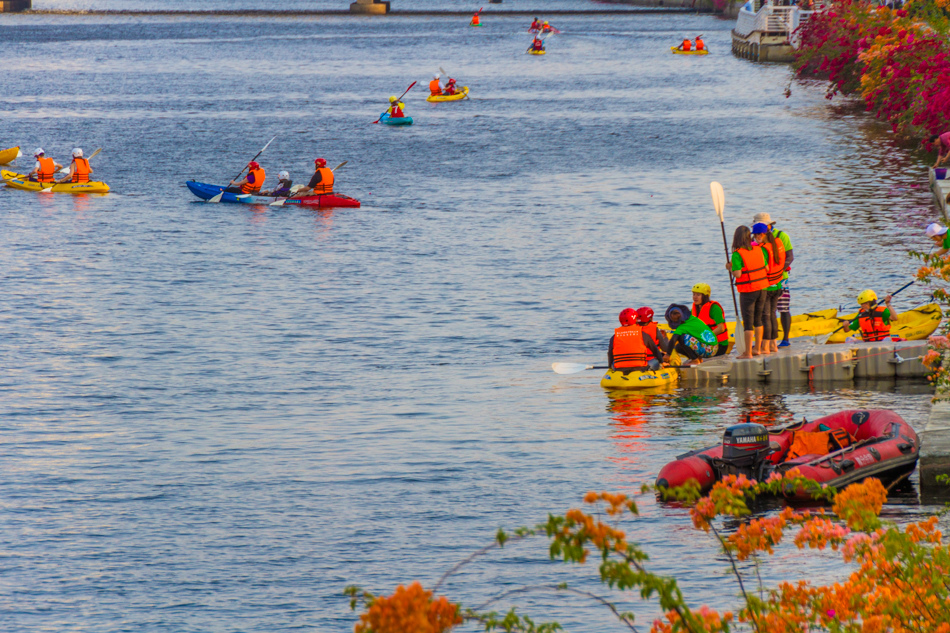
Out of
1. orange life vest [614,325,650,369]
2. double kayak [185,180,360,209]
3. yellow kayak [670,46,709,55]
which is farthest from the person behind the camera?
yellow kayak [670,46,709,55]

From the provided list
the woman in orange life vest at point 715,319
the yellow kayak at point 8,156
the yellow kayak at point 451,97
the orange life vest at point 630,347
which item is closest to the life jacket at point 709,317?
the woman in orange life vest at point 715,319

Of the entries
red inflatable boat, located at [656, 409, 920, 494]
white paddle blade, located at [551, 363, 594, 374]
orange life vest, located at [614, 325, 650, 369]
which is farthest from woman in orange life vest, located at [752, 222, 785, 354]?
red inflatable boat, located at [656, 409, 920, 494]

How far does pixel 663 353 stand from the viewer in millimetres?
21047

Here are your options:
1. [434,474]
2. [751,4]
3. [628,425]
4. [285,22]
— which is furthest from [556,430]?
[285,22]

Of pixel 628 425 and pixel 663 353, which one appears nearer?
pixel 628 425

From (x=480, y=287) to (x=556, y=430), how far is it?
471 inches

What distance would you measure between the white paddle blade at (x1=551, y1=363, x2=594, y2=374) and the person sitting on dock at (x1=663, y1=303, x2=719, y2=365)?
1.64 m

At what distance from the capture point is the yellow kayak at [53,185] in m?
46.1

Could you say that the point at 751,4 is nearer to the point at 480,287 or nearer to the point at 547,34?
the point at 547,34

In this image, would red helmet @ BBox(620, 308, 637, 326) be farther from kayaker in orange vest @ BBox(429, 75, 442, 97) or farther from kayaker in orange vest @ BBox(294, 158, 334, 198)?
kayaker in orange vest @ BBox(429, 75, 442, 97)

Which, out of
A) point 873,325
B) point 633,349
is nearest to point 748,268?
point 633,349

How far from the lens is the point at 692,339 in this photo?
21250mm

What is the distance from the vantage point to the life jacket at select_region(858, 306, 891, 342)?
21.3 metres

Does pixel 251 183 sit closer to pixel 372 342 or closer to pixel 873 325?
pixel 372 342
